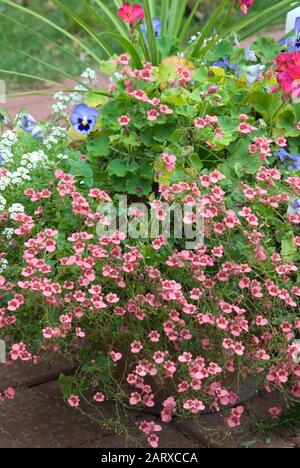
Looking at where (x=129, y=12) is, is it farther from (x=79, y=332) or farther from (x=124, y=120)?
(x=79, y=332)

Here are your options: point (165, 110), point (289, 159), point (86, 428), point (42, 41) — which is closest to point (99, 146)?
point (165, 110)

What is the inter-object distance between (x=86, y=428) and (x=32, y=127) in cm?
79

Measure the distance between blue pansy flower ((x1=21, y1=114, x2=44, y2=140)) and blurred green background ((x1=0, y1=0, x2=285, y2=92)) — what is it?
1886mm

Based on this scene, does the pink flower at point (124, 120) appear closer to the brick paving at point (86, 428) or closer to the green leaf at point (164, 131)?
the green leaf at point (164, 131)

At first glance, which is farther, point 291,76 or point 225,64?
point 225,64

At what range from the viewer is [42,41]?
4.85 meters

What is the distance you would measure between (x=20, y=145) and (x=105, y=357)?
→ 0.58 m

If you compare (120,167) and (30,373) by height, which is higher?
(120,167)

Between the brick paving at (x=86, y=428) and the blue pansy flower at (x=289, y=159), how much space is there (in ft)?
1.83

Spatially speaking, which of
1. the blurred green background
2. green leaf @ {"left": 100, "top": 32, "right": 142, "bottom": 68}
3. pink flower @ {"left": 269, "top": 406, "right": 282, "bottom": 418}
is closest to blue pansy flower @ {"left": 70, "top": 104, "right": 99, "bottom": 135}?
green leaf @ {"left": 100, "top": 32, "right": 142, "bottom": 68}

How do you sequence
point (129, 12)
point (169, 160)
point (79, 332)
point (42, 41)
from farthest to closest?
point (42, 41)
point (129, 12)
point (169, 160)
point (79, 332)

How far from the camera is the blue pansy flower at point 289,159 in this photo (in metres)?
2.04

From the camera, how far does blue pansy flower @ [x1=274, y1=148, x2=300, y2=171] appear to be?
6.69 feet

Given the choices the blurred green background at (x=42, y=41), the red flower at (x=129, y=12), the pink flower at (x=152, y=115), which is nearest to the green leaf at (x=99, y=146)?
the pink flower at (x=152, y=115)
